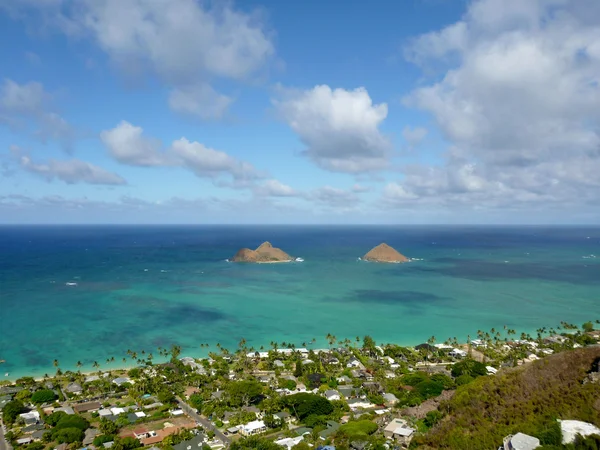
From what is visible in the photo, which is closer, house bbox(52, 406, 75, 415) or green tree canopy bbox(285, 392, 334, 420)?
green tree canopy bbox(285, 392, 334, 420)

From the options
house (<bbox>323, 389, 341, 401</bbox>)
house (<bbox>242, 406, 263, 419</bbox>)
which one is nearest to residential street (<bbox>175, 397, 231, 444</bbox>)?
house (<bbox>242, 406, 263, 419</bbox>)

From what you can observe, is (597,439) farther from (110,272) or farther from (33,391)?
(110,272)

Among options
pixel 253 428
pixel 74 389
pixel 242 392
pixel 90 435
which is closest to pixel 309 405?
pixel 253 428

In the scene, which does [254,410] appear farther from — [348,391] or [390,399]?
[390,399]

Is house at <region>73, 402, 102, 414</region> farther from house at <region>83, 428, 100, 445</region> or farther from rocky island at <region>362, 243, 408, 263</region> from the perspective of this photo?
rocky island at <region>362, 243, 408, 263</region>

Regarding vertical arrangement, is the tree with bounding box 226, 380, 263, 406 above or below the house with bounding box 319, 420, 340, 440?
above

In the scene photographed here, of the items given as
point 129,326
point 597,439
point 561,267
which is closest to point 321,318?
Answer: point 129,326
